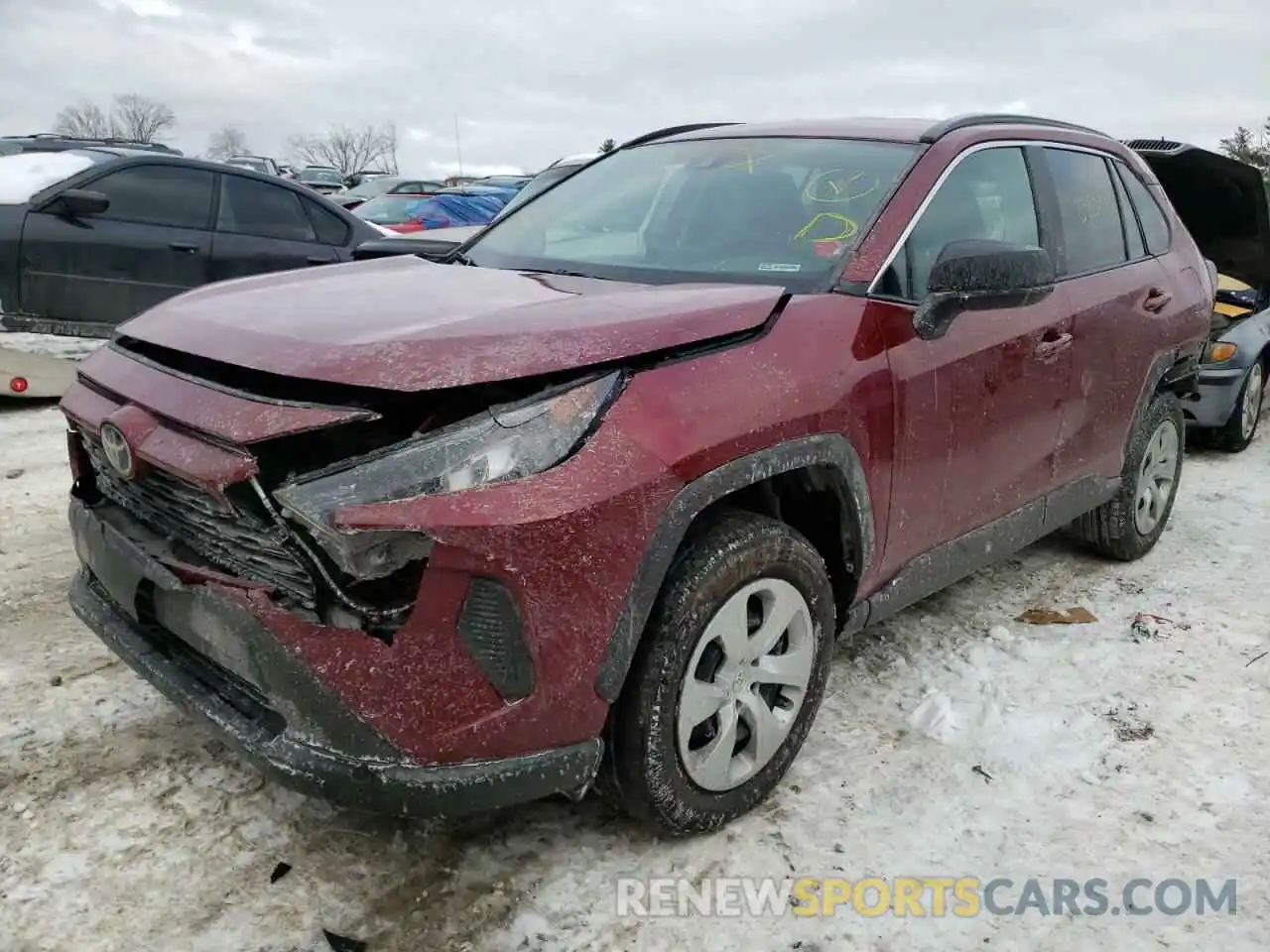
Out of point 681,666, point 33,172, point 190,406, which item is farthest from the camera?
point 33,172

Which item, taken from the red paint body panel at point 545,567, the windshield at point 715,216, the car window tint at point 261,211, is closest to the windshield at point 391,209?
the car window tint at point 261,211

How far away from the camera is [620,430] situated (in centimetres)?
205

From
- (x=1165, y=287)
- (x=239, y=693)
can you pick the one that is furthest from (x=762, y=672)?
(x=1165, y=287)

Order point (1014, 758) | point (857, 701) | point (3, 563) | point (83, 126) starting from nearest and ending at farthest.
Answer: point (1014, 758) < point (857, 701) < point (3, 563) < point (83, 126)

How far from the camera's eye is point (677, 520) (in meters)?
2.13

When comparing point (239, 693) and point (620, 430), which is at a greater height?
point (620, 430)

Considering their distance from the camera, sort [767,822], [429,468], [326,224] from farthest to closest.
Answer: [326,224] → [767,822] → [429,468]

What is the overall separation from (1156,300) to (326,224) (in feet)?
19.3

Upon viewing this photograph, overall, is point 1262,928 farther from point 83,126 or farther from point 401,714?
point 83,126

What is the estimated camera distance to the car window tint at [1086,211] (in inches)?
143

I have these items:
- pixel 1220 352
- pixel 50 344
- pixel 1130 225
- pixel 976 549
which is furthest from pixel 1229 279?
pixel 50 344

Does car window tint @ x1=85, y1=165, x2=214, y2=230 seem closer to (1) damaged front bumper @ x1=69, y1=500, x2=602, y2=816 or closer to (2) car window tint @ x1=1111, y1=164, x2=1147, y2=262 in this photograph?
(1) damaged front bumper @ x1=69, y1=500, x2=602, y2=816

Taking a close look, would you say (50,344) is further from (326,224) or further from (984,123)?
(984,123)

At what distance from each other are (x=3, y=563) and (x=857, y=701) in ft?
10.7
